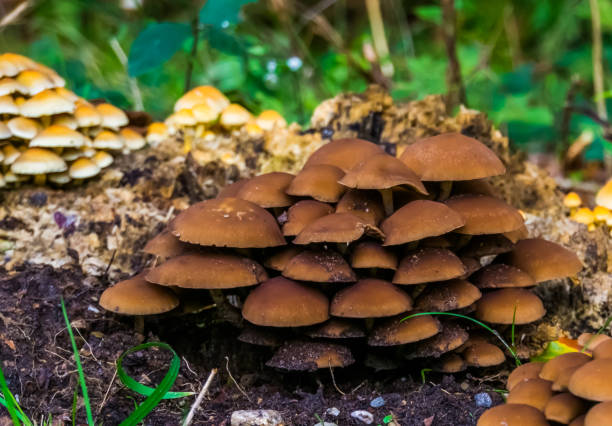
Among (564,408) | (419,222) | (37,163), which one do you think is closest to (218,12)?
(37,163)

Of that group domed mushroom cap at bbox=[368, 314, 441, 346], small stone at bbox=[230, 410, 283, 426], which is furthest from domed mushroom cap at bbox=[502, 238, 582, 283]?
small stone at bbox=[230, 410, 283, 426]

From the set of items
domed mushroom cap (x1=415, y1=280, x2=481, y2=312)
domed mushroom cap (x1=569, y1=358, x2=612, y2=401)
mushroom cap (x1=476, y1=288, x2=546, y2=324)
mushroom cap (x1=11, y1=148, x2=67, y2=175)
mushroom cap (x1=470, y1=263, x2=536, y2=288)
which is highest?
mushroom cap (x1=11, y1=148, x2=67, y2=175)

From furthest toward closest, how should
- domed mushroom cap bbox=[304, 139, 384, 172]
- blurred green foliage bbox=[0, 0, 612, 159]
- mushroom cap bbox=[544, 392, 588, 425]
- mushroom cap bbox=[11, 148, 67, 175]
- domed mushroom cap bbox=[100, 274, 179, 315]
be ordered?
blurred green foliage bbox=[0, 0, 612, 159] → mushroom cap bbox=[11, 148, 67, 175] → domed mushroom cap bbox=[304, 139, 384, 172] → domed mushroom cap bbox=[100, 274, 179, 315] → mushroom cap bbox=[544, 392, 588, 425]

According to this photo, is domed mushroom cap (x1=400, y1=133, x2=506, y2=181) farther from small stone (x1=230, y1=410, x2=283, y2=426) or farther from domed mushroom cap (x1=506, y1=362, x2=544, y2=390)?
small stone (x1=230, y1=410, x2=283, y2=426)

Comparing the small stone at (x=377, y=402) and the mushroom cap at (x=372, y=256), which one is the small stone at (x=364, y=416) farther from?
the mushroom cap at (x=372, y=256)

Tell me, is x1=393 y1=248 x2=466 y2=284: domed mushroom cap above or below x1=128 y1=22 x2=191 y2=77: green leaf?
below

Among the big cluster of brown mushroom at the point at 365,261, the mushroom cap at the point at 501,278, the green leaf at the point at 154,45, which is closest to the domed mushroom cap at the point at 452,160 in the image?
the big cluster of brown mushroom at the point at 365,261
